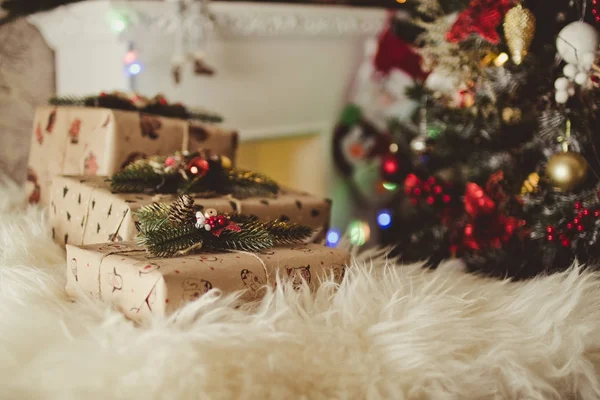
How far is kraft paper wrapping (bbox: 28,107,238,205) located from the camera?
0.99 meters

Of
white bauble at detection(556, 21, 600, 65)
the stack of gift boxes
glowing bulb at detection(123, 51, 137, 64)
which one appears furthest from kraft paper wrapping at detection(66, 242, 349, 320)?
glowing bulb at detection(123, 51, 137, 64)

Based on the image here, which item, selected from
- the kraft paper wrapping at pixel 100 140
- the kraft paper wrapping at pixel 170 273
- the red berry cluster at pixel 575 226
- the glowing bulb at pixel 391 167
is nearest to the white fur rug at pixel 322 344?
the kraft paper wrapping at pixel 170 273

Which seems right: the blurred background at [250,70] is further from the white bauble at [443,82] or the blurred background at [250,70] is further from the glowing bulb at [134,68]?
the white bauble at [443,82]

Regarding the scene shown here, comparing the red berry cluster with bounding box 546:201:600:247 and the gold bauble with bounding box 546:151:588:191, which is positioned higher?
the gold bauble with bounding box 546:151:588:191

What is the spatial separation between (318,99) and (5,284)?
1192 millimetres

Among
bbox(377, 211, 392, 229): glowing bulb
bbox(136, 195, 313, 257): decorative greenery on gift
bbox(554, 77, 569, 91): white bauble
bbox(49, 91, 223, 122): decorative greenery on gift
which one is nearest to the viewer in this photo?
bbox(136, 195, 313, 257): decorative greenery on gift

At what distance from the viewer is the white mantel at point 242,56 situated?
1.28 m

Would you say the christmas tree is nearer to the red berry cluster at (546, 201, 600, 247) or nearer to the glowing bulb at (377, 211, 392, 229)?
the red berry cluster at (546, 201, 600, 247)

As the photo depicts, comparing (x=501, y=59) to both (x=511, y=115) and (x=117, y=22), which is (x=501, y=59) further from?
(x=117, y=22)

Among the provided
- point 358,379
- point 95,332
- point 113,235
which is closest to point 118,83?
point 113,235

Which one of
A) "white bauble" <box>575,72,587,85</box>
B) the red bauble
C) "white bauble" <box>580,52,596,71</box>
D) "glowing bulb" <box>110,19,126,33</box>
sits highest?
"glowing bulb" <box>110,19,126,33</box>

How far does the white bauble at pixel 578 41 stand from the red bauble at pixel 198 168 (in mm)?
624

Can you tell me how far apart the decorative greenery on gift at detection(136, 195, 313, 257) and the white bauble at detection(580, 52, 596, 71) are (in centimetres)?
57

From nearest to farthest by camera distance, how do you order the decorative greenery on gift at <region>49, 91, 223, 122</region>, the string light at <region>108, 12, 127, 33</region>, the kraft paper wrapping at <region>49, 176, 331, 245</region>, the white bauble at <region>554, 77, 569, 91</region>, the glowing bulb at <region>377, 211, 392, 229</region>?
the kraft paper wrapping at <region>49, 176, 331, 245</region>, the white bauble at <region>554, 77, 569, 91</region>, the decorative greenery on gift at <region>49, 91, 223, 122</region>, the string light at <region>108, 12, 127, 33</region>, the glowing bulb at <region>377, 211, 392, 229</region>
